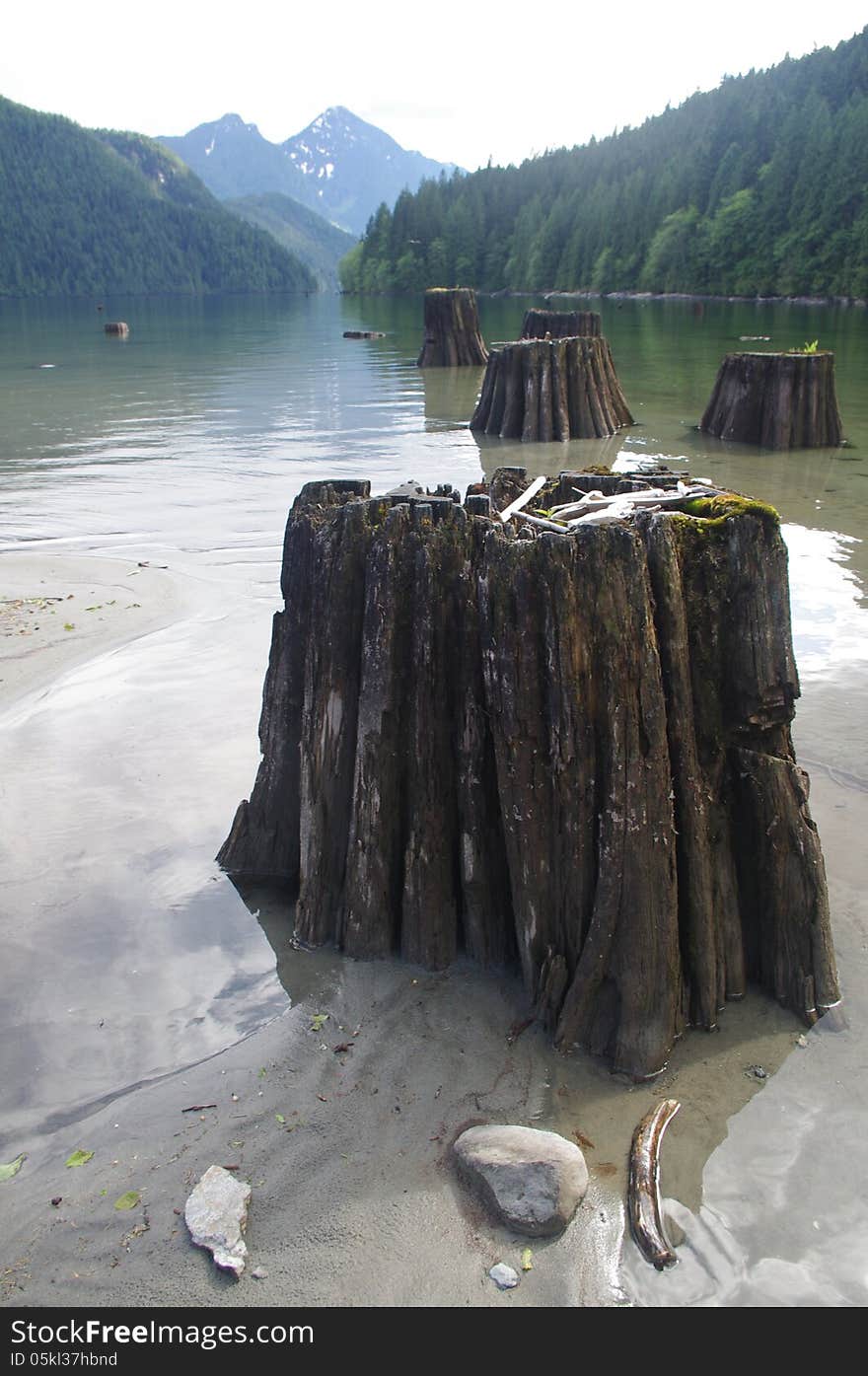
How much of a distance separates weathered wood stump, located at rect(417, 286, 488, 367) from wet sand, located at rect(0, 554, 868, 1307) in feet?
100.0

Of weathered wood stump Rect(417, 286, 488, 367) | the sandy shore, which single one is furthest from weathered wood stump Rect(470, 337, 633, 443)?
weathered wood stump Rect(417, 286, 488, 367)

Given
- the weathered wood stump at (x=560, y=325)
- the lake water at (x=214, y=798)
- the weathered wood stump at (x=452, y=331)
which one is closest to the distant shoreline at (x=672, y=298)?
the weathered wood stump at (x=452, y=331)

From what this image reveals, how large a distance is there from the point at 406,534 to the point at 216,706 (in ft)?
11.3

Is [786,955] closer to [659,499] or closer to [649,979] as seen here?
[649,979]

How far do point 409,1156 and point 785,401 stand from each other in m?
15.3

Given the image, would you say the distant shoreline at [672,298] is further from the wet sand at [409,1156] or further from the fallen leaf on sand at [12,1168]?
the fallen leaf on sand at [12,1168]

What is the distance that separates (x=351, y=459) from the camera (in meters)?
18.0

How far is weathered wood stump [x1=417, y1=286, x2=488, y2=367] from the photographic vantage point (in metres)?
32.3

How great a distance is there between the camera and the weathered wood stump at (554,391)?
1814 cm

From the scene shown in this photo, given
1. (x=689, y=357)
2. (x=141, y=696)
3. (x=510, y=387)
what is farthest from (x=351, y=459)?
(x=689, y=357)

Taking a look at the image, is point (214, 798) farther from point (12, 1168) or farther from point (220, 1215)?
point (220, 1215)

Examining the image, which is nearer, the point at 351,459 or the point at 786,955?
the point at 786,955

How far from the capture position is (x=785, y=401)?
16.3 m

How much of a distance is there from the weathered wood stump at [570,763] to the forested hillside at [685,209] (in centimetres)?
8726
